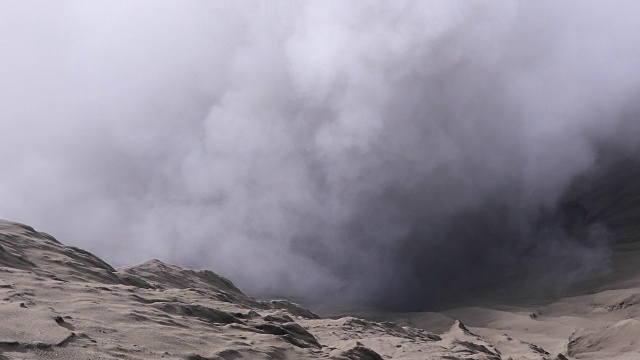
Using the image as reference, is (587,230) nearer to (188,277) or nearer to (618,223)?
(618,223)

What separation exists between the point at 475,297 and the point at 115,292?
1859 centimetres

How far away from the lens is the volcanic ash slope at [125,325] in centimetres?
460

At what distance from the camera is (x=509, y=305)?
2108 centimetres

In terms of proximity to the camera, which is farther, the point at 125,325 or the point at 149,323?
the point at 149,323

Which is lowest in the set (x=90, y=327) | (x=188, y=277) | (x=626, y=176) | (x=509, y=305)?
(x=90, y=327)

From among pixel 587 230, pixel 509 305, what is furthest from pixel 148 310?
pixel 587 230

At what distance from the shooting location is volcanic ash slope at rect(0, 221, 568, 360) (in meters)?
4.60

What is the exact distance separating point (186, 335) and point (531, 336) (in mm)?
12417

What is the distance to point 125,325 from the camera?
5273 millimetres

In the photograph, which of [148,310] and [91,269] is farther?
[91,269]

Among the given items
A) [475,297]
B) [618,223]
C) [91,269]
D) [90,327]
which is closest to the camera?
[90,327]

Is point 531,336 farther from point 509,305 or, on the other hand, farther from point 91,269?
point 91,269

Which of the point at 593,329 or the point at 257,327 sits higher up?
the point at 593,329

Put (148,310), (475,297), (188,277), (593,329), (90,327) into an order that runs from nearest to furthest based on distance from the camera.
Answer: (90,327) → (148,310) → (188,277) → (593,329) → (475,297)
